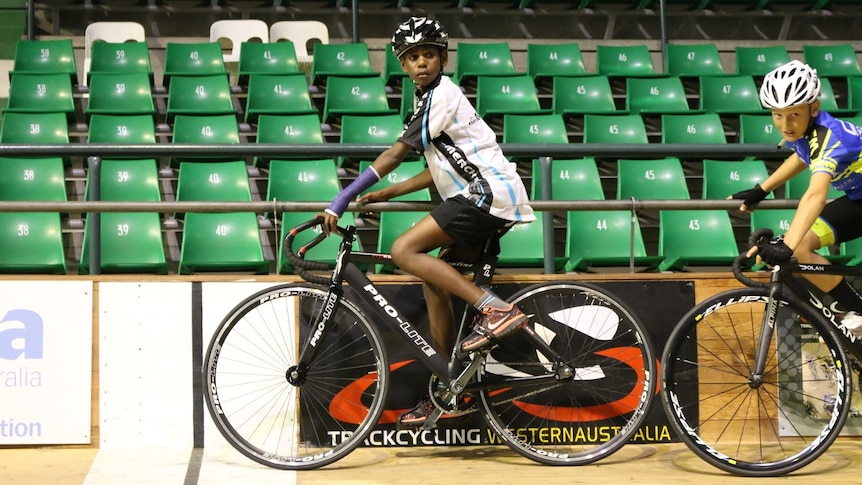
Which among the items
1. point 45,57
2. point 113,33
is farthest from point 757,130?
point 45,57

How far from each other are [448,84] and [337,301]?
1.04 m

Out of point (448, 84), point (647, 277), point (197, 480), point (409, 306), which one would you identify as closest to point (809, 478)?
point (647, 277)

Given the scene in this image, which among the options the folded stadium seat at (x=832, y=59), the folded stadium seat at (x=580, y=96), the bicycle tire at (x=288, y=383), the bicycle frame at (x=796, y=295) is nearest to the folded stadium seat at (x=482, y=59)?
the folded stadium seat at (x=580, y=96)

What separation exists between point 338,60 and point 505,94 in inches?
71.7

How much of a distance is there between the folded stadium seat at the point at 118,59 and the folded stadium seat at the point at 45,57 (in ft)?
0.76

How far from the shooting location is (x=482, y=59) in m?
9.45

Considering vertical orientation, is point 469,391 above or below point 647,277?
below

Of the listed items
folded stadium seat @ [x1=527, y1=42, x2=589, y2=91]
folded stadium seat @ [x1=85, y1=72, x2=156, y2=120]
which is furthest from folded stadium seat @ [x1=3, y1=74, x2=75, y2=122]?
folded stadium seat @ [x1=527, y1=42, x2=589, y2=91]

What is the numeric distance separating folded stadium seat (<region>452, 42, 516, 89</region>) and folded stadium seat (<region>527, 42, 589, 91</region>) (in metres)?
0.26

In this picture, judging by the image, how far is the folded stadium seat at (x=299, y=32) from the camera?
9.99 metres

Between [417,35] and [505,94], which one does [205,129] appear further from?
[417,35]

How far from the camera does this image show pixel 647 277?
14.9 ft

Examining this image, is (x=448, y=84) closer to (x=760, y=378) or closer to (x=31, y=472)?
(x=760, y=378)

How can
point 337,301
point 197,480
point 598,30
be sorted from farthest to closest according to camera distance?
1. point 598,30
2. point 337,301
3. point 197,480
